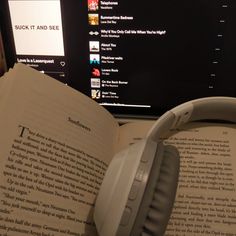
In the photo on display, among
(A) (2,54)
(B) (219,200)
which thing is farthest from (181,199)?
(A) (2,54)

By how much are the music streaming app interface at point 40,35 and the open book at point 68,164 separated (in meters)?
0.11

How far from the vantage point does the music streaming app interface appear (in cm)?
55

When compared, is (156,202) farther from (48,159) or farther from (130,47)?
(130,47)

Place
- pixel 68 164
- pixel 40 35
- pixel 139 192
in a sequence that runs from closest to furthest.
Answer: pixel 139 192, pixel 68 164, pixel 40 35

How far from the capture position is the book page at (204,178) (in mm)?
447

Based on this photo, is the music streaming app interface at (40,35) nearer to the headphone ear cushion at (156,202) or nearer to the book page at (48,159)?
the book page at (48,159)

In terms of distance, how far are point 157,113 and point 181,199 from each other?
0.19 meters

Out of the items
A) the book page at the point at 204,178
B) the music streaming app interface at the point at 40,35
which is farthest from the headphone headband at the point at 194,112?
the music streaming app interface at the point at 40,35

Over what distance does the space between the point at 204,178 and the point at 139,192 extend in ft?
0.63

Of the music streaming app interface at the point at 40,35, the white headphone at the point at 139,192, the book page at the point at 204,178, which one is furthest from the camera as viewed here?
the music streaming app interface at the point at 40,35

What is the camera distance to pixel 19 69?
0.45 meters

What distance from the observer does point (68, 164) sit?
1.47 ft

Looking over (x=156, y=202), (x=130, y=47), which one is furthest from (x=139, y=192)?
(x=130, y=47)

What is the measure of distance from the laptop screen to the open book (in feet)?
0.26
